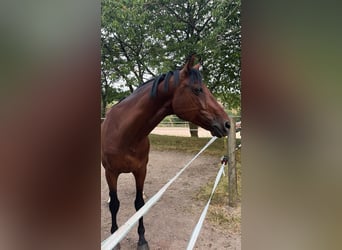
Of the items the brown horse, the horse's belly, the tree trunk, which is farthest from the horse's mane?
the horse's belly

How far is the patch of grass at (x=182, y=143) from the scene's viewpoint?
0.79m

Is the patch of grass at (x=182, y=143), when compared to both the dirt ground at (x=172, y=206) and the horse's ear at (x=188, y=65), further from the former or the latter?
the horse's ear at (x=188, y=65)

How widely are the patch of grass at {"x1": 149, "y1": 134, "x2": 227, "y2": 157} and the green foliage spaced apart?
0.20 meters

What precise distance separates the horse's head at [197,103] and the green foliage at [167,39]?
0.12 ft

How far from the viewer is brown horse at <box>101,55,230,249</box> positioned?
0.70 m

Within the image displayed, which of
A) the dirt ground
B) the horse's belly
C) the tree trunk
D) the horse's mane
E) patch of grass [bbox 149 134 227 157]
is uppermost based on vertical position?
the horse's mane

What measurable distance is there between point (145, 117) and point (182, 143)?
6.8 inches

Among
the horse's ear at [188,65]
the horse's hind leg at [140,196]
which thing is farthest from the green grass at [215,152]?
the horse's ear at [188,65]

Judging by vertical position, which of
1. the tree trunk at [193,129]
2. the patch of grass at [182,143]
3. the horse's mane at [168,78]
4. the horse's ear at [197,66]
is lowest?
the patch of grass at [182,143]

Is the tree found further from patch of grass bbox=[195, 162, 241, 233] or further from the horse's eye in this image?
patch of grass bbox=[195, 162, 241, 233]
